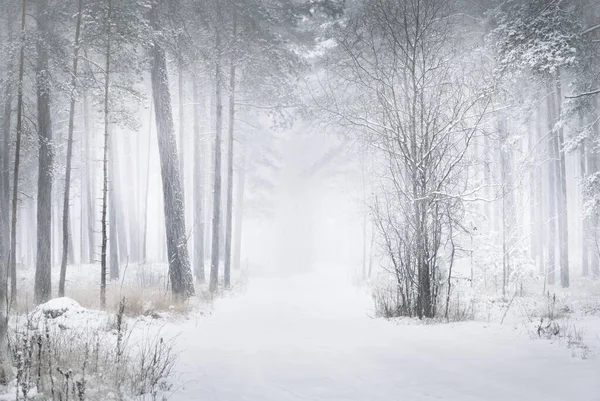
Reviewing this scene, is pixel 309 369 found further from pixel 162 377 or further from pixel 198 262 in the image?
pixel 198 262

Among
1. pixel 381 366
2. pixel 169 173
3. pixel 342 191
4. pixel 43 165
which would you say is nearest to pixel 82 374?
pixel 381 366

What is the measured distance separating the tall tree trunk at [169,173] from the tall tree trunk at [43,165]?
9.97 feet

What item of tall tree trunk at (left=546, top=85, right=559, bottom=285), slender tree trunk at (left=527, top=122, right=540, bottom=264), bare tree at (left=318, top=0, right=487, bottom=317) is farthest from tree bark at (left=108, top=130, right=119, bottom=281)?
tall tree trunk at (left=546, top=85, right=559, bottom=285)

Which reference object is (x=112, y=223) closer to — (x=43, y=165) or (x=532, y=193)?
(x=43, y=165)

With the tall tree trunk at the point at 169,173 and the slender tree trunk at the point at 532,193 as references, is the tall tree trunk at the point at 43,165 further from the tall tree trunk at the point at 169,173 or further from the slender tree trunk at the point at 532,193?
the slender tree trunk at the point at 532,193

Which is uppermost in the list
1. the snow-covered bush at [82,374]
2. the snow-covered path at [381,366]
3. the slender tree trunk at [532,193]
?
the slender tree trunk at [532,193]

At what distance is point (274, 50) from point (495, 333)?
11066mm

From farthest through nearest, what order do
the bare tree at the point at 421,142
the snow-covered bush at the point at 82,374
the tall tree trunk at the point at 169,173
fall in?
the tall tree trunk at the point at 169,173
the bare tree at the point at 421,142
the snow-covered bush at the point at 82,374

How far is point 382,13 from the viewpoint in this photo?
325 inches

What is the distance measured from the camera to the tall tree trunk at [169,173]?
1102 centimetres

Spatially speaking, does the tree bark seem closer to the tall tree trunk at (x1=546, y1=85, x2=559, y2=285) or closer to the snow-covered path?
the snow-covered path

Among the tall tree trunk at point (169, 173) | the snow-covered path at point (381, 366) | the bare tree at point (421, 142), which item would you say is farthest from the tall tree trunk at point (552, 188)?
the tall tree trunk at point (169, 173)

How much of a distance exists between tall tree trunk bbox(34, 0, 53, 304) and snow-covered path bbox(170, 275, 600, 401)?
22.8 feet

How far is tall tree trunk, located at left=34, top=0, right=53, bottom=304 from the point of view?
1103 centimetres
